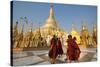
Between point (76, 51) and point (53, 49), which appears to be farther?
point (76, 51)

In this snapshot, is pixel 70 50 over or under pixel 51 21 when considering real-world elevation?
under

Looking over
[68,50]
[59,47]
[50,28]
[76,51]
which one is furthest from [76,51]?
[50,28]

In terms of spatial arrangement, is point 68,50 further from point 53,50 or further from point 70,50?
point 53,50

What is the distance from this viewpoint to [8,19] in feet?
6.96

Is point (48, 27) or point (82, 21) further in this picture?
point (82, 21)

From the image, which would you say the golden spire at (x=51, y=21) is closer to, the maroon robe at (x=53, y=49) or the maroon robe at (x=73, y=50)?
the maroon robe at (x=53, y=49)

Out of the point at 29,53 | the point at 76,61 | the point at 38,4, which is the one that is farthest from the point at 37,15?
the point at 76,61

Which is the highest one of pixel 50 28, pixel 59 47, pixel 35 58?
pixel 50 28

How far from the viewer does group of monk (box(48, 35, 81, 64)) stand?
2.29 meters

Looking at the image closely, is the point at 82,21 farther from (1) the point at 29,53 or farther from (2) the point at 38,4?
(1) the point at 29,53

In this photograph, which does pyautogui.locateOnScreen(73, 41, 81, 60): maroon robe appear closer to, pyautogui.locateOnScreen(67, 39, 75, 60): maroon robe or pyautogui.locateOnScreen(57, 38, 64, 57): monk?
pyautogui.locateOnScreen(67, 39, 75, 60): maroon robe

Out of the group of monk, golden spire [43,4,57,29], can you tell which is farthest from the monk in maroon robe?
golden spire [43,4,57,29]

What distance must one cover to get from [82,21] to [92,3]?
0.91 feet

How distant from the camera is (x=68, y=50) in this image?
2369mm
